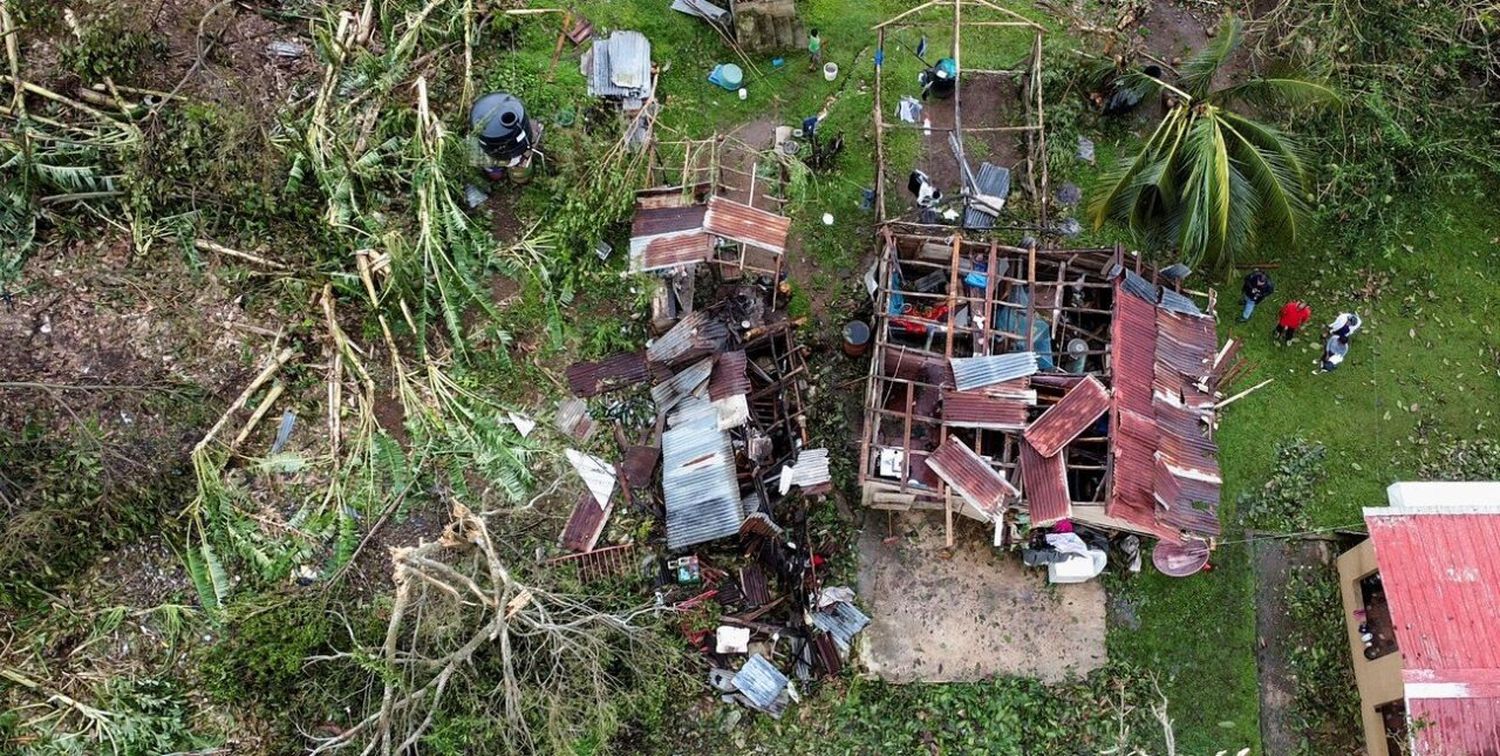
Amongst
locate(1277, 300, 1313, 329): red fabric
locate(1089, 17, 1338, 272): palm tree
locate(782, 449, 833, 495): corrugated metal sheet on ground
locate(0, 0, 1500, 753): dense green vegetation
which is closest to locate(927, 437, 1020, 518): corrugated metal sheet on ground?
locate(782, 449, 833, 495): corrugated metal sheet on ground

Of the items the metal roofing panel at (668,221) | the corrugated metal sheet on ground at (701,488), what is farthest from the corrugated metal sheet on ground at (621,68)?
the corrugated metal sheet on ground at (701,488)

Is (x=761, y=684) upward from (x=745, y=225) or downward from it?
downward

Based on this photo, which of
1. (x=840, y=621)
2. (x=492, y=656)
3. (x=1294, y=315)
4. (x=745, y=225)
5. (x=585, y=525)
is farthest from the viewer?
(x=1294, y=315)

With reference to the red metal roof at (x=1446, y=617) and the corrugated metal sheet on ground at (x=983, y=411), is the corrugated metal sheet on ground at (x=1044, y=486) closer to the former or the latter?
the corrugated metal sheet on ground at (x=983, y=411)

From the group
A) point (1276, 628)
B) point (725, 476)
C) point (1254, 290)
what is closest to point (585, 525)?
point (725, 476)

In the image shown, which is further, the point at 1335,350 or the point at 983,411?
the point at 1335,350

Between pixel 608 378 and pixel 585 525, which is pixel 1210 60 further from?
pixel 585 525

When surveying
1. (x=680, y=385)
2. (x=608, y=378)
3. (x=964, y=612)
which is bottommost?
(x=964, y=612)

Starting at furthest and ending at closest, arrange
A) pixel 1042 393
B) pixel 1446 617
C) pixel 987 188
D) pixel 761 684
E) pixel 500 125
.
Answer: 1. pixel 987 188
2. pixel 500 125
3. pixel 761 684
4. pixel 1042 393
5. pixel 1446 617
